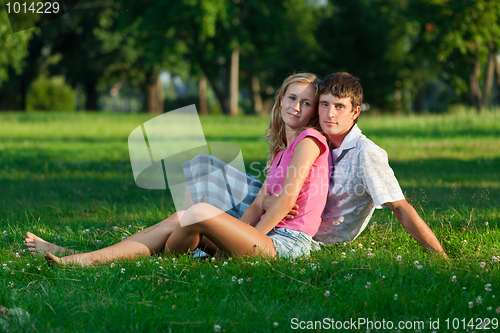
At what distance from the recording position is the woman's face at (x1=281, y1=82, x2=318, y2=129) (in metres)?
4.08

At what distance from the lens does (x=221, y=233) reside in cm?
Result: 364

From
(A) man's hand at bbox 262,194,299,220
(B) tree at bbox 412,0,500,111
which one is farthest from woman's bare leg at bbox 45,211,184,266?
(B) tree at bbox 412,0,500,111

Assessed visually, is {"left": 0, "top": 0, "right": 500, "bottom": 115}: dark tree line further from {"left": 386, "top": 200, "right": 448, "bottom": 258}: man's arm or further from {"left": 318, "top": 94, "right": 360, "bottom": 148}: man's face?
{"left": 386, "top": 200, "right": 448, "bottom": 258}: man's arm

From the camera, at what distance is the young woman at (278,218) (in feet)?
12.0

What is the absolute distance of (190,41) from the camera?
33719 mm

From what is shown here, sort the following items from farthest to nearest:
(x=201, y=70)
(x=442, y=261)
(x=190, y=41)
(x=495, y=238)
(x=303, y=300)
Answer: (x=201, y=70) < (x=190, y=41) < (x=495, y=238) < (x=442, y=261) < (x=303, y=300)

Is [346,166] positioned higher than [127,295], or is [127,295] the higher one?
[346,166]

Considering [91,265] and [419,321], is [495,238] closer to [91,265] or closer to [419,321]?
[419,321]

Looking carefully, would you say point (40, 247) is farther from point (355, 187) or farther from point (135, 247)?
point (355, 187)

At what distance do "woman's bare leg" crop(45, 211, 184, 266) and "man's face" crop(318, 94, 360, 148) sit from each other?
136 centimetres

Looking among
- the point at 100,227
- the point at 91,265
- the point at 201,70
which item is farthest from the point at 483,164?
the point at 201,70

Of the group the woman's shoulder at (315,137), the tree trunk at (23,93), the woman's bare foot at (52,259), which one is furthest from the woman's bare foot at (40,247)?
the tree trunk at (23,93)

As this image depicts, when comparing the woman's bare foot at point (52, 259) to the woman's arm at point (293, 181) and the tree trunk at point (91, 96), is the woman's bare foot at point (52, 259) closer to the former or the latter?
the woman's arm at point (293, 181)

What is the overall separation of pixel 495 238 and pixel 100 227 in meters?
3.90
